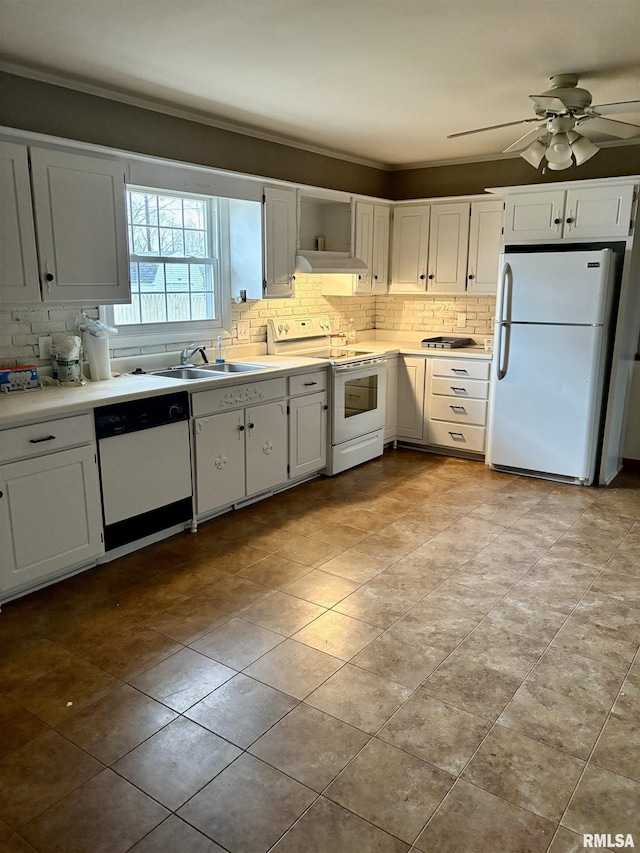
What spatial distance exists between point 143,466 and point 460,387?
9.41 ft

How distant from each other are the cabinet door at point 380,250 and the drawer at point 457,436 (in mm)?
1372

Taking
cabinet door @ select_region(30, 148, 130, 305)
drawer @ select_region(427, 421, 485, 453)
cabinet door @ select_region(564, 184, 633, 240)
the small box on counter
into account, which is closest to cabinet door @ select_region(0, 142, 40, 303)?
cabinet door @ select_region(30, 148, 130, 305)

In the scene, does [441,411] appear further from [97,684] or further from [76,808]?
[76,808]

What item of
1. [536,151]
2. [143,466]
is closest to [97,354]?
[143,466]

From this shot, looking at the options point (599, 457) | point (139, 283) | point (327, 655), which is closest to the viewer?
point (327, 655)

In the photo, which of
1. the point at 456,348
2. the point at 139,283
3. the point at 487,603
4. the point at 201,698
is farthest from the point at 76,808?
the point at 456,348

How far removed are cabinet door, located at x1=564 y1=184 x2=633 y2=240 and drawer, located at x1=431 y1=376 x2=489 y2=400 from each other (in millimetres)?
1292

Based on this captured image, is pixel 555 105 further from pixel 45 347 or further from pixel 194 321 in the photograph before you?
pixel 45 347

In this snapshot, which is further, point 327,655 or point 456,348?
point 456,348

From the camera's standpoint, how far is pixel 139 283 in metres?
4.02

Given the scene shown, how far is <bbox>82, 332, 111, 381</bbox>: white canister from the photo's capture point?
3.57 m

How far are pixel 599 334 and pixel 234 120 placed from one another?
290 centimetres

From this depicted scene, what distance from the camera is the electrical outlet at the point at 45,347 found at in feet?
11.4

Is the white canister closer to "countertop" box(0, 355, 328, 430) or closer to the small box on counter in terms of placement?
"countertop" box(0, 355, 328, 430)
